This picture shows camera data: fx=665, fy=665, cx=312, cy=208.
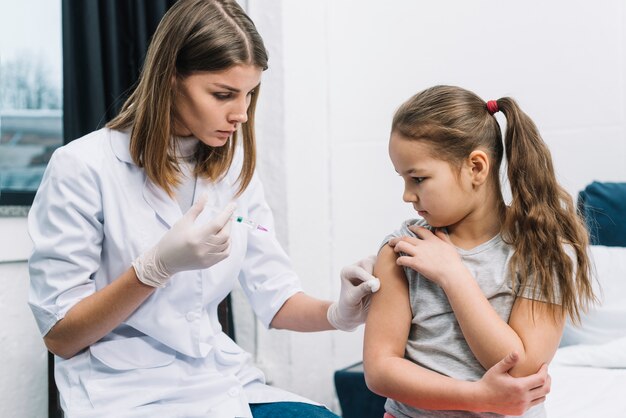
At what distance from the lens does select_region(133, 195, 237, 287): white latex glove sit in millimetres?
1219

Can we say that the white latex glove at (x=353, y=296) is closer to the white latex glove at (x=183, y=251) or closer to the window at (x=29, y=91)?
the white latex glove at (x=183, y=251)

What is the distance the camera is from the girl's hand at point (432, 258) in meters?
1.09

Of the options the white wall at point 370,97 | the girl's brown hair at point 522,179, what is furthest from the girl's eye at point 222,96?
the white wall at point 370,97

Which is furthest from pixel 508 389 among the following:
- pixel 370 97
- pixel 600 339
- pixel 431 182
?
pixel 370 97

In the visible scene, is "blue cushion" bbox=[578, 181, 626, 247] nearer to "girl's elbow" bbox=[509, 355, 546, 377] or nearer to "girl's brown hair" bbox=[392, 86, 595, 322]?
"girl's brown hair" bbox=[392, 86, 595, 322]

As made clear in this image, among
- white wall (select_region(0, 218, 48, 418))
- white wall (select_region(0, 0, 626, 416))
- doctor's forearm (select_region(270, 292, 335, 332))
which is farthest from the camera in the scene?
white wall (select_region(0, 0, 626, 416))

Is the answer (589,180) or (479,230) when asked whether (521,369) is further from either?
(589,180)

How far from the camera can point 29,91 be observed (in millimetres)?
2109

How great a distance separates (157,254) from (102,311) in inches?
5.9

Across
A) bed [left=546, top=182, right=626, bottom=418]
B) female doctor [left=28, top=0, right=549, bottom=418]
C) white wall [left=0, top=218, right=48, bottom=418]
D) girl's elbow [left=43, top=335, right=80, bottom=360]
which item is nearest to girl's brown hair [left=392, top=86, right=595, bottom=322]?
female doctor [left=28, top=0, right=549, bottom=418]

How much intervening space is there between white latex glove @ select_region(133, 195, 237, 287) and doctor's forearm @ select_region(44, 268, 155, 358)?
28 millimetres

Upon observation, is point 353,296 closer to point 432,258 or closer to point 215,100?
point 432,258

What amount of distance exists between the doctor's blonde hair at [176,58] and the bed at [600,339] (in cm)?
97

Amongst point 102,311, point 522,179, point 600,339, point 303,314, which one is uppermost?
point 522,179
